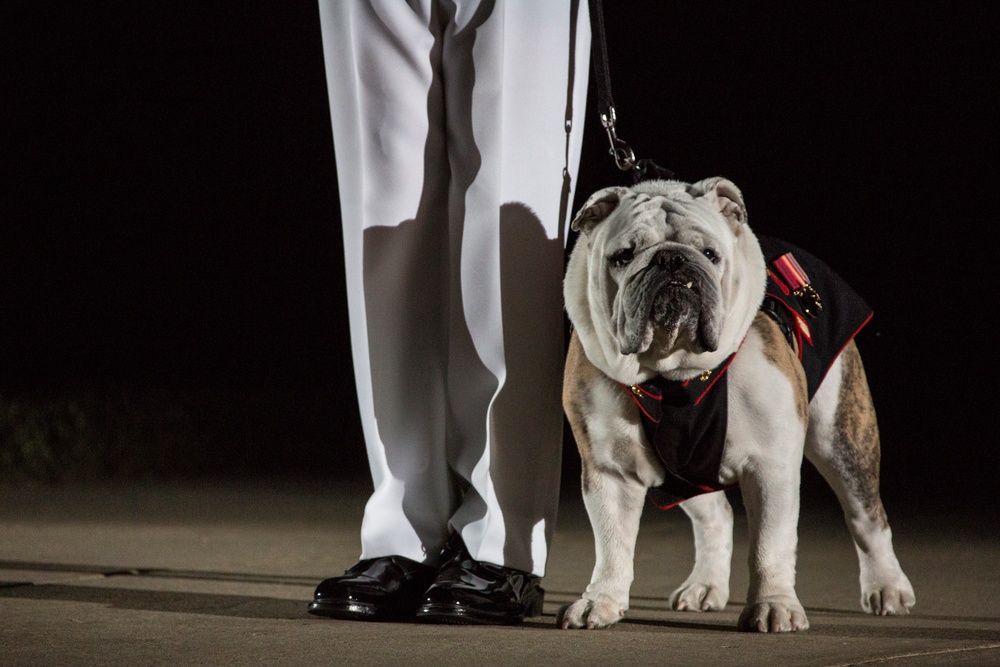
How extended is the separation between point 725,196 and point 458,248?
60cm

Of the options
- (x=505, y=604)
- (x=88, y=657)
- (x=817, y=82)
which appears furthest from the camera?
(x=817, y=82)

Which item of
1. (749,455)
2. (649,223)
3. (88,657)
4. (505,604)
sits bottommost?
(88,657)

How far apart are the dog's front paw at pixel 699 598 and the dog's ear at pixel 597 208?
Result: 0.89 meters

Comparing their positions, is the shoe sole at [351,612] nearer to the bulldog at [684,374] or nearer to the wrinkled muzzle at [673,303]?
the bulldog at [684,374]

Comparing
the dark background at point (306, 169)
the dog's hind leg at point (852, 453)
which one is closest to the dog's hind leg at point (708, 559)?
the dog's hind leg at point (852, 453)

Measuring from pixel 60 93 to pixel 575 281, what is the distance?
28.0 ft

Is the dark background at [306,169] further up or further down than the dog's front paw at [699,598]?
further up

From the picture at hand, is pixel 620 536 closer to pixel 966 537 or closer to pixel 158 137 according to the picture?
pixel 966 537

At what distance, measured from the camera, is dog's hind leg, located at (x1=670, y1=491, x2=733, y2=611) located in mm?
3250

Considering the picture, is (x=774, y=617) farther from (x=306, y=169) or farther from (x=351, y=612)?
(x=306, y=169)

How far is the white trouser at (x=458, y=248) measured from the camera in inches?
122

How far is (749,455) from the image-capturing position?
287 cm

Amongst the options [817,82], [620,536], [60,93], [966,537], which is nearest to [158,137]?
[60,93]

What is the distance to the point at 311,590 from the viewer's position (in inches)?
137
